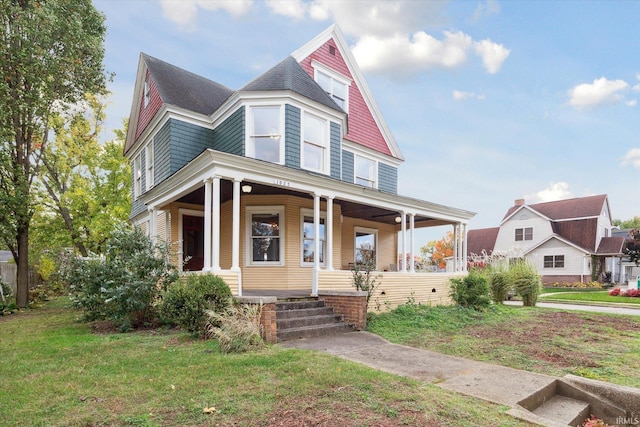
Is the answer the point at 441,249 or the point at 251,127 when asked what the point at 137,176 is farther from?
the point at 441,249

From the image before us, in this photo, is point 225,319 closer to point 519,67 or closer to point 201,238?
point 201,238

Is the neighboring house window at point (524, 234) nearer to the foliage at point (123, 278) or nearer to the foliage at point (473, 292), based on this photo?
the foliage at point (473, 292)

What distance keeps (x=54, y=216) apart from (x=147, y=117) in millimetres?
9968

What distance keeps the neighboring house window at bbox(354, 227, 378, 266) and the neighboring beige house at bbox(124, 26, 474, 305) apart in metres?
0.12

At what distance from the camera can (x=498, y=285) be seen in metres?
13.8

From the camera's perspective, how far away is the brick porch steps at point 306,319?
271 inches

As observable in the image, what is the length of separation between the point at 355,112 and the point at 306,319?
9.76 metres

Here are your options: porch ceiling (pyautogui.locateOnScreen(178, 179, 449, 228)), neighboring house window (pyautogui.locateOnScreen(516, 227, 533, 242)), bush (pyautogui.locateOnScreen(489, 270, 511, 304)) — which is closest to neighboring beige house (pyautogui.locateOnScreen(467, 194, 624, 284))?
neighboring house window (pyautogui.locateOnScreen(516, 227, 533, 242))

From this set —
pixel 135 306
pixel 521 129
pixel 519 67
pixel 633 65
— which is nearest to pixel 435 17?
pixel 519 67

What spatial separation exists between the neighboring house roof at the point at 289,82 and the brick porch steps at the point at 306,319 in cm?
594

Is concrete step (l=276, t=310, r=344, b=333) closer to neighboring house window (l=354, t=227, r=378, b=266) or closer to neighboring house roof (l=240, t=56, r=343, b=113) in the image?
neighboring house roof (l=240, t=56, r=343, b=113)

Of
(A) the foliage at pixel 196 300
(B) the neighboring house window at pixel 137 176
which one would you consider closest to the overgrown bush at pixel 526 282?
(A) the foliage at pixel 196 300

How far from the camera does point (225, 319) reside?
5.85 m

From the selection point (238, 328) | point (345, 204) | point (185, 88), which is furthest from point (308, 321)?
point (185, 88)
